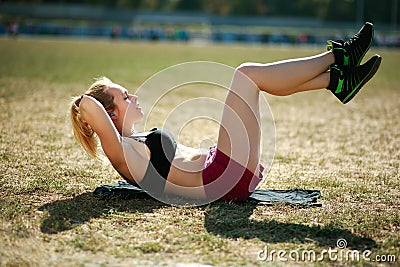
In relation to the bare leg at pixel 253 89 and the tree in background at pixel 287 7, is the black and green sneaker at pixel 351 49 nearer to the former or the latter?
the bare leg at pixel 253 89

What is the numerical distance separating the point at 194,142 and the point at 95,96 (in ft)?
8.55

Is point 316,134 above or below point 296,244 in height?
above

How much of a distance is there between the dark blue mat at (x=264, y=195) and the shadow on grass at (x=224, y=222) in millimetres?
51

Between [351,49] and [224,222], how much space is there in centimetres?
157

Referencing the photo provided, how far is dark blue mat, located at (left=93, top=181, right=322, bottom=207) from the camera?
13.2ft

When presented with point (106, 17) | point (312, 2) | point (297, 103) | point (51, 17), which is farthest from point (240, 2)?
point (297, 103)

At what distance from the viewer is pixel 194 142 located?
6.45 m

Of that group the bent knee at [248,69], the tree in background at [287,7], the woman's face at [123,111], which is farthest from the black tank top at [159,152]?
the tree in background at [287,7]

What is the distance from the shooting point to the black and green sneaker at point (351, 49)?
3.87 metres

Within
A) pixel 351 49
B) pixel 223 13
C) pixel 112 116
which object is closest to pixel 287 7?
pixel 223 13

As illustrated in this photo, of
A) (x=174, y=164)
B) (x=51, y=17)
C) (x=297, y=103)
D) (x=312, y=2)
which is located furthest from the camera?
(x=312, y=2)

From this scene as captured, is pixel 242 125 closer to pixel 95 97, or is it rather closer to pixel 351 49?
pixel 351 49

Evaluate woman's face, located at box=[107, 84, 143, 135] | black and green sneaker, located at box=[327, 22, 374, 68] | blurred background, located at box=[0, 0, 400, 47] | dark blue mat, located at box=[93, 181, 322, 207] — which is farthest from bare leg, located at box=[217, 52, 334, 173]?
blurred background, located at box=[0, 0, 400, 47]

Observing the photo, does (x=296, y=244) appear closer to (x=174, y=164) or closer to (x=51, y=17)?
(x=174, y=164)
